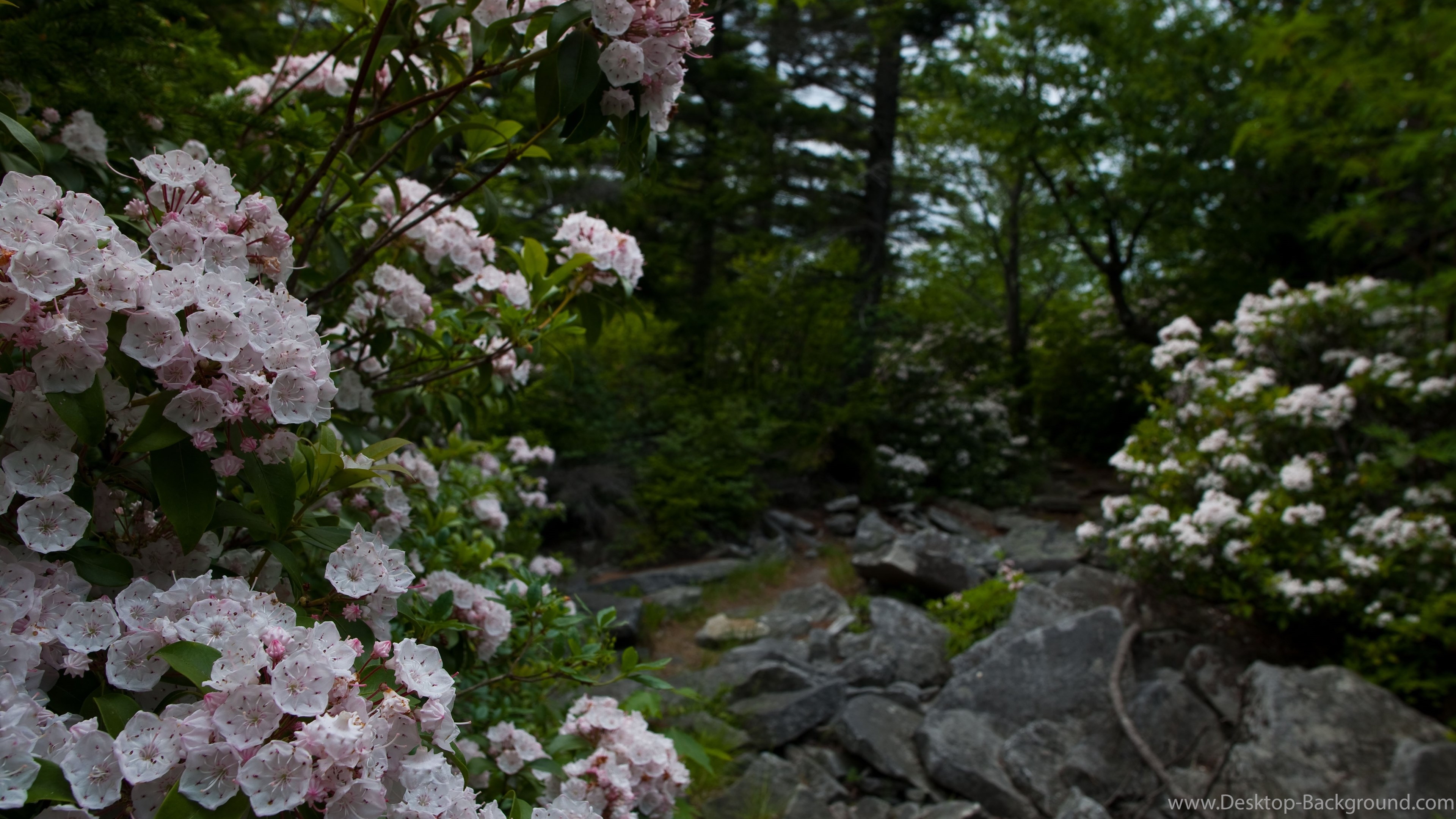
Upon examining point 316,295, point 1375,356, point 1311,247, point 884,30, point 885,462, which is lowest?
point 885,462

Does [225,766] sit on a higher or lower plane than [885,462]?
higher

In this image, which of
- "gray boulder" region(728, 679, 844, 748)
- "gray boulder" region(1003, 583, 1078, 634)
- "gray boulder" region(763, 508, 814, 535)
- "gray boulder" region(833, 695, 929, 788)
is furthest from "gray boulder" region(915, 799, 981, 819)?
"gray boulder" region(763, 508, 814, 535)

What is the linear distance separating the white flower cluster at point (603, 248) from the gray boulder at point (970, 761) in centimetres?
293

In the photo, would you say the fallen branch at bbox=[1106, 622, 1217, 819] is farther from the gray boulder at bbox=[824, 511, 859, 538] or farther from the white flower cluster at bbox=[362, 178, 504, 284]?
the gray boulder at bbox=[824, 511, 859, 538]

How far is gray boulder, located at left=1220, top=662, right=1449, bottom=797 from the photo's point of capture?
3.42m

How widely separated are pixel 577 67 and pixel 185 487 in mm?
801

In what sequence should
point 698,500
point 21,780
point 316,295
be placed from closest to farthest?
point 21,780 < point 316,295 < point 698,500

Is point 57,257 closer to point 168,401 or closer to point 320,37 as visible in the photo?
point 168,401

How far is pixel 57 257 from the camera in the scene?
2.89 feet

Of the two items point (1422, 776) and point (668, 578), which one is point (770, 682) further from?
point (1422, 776)

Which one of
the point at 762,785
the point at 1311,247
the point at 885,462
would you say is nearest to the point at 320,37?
the point at 762,785

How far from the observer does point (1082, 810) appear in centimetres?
325

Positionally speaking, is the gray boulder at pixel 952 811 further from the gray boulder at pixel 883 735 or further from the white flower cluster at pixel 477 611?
the white flower cluster at pixel 477 611

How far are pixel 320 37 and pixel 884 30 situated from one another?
909cm
